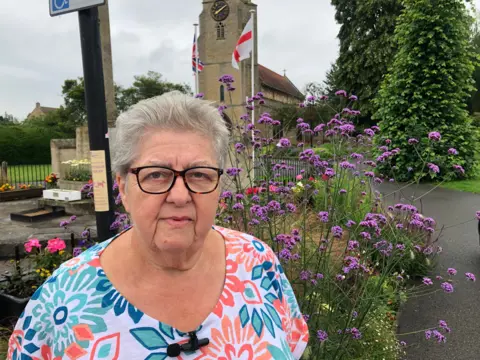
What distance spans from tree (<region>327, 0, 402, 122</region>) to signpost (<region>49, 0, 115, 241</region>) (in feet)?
85.4

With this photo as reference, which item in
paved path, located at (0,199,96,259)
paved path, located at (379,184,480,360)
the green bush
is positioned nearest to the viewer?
paved path, located at (379,184,480,360)

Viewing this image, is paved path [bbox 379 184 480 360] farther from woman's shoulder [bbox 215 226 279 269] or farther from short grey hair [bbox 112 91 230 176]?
short grey hair [bbox 112 91 230 176]

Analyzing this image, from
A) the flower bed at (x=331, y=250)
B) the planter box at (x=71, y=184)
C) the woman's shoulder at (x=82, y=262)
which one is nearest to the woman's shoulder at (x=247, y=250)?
the flower bed at (x=331, y=250)

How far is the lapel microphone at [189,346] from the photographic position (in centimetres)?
119

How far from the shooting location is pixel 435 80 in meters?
12.9

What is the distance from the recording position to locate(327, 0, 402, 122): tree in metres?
27.8

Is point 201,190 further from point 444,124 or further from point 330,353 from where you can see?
point 444,124

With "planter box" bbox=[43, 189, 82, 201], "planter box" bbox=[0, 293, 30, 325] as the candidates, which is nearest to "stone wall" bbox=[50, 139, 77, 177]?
"planter box" bbox=[43, 189, 82, 201]

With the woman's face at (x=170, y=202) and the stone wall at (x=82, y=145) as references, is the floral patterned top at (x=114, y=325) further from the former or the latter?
the stone wall at (x=82, y=145)

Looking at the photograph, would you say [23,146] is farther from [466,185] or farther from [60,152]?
[466,185]

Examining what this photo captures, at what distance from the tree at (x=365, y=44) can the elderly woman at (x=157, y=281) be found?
Result: 26.9 metres

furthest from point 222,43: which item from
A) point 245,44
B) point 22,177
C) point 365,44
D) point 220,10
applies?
point 245,44

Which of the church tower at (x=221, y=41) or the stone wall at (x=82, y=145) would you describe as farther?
the church tower at (x=221, y=41)

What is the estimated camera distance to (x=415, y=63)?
12906 mm
